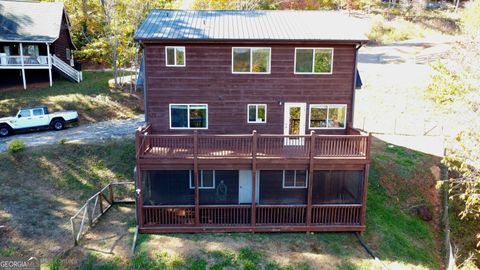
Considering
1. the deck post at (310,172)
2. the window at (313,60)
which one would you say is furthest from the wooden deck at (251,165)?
the window at (313,60)

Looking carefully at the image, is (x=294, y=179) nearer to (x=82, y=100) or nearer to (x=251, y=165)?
(x=251, y=165)

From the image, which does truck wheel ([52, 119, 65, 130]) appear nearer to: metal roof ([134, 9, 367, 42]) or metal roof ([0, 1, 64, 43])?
metal roof ([0, 1, 64, 43])

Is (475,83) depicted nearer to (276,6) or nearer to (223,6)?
(223,6)

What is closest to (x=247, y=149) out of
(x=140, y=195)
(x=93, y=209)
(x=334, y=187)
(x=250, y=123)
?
(x=250, y=123)

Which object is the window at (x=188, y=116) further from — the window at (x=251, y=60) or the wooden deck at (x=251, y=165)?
the window at (x=251, y=60)

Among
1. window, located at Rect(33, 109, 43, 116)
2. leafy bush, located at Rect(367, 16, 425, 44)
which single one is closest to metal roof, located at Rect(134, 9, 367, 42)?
window, located at Rect(33, 109, 43, 116)

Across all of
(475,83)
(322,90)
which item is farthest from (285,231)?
(475,83)
